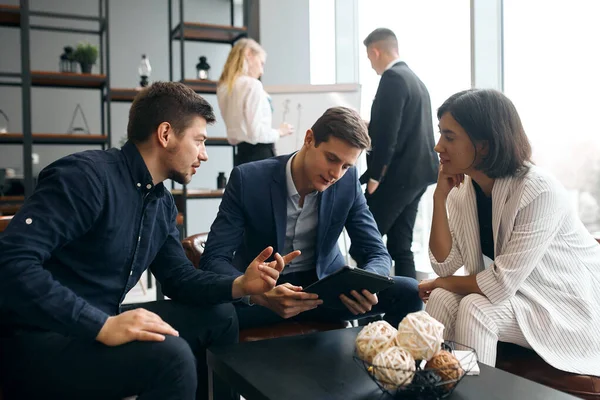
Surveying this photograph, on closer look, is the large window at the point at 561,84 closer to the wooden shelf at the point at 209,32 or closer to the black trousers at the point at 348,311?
the black trousers at the point at 348,311

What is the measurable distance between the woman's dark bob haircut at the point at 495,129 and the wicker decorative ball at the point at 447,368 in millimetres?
783

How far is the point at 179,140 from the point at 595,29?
197 cm

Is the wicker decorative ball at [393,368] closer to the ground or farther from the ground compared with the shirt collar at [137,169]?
closer to the ground

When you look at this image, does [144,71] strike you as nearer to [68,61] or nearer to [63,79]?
[68,61]

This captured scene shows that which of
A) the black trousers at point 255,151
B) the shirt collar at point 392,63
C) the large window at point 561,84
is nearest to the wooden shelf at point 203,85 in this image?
the black trousers at point 255,151

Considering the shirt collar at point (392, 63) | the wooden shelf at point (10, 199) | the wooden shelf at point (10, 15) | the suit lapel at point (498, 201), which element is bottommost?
the wooden shelf at point (10, 199)

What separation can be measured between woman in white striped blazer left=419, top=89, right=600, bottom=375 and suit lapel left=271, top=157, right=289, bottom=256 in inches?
19.8

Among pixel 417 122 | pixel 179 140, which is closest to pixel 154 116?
pixel 179 140

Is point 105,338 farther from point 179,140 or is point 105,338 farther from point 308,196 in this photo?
point 308,196

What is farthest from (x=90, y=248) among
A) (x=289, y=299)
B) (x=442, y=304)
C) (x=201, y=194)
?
(x=201, y=194)

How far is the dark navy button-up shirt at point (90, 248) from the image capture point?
121 centimetres

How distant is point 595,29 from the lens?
257cm

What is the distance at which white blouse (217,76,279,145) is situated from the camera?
3547 mm

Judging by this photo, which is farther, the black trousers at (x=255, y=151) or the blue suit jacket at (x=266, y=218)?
the black trousers at (x=255, y=151)
